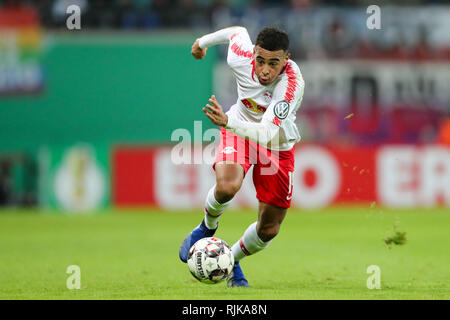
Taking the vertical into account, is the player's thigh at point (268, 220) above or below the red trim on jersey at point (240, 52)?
below

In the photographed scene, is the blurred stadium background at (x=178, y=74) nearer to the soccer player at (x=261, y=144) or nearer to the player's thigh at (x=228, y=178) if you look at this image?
the soccer player at (x=261, y=144)

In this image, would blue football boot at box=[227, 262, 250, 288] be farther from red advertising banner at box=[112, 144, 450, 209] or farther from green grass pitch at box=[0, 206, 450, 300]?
red advertising banner at box=[112, 144, 450, 209]

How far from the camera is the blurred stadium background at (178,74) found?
2006cm

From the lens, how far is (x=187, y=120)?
800 inches

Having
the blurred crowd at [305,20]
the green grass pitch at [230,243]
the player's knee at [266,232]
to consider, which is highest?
the blurred crowd at [305,20]

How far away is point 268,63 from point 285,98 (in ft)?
Result: 1.16

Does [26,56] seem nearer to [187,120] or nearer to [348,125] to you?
[187,120]

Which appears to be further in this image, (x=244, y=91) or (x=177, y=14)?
(x=177, y=14)

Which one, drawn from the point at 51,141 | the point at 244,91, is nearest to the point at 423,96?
the point at 51,141

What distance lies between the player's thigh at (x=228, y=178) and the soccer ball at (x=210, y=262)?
495 millimetres

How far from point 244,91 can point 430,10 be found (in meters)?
15.4

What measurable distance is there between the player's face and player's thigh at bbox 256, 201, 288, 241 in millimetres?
1213

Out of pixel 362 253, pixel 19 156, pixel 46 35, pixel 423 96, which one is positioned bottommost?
pixel 362 253

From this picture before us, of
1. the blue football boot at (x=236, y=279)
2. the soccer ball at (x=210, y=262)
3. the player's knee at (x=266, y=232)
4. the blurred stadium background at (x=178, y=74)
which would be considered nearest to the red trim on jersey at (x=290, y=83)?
the player's knee at (x=266, y=232)
